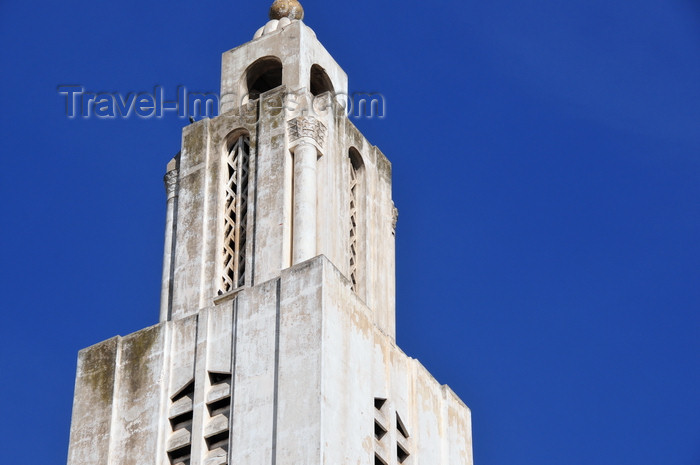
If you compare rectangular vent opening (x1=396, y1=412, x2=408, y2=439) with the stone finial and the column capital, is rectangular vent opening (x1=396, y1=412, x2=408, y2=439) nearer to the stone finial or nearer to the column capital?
the column capital

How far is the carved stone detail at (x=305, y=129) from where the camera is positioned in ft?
143

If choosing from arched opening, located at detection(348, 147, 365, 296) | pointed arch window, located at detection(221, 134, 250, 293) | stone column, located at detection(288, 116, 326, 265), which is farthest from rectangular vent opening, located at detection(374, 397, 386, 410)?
pointed arch window, located at detection(221, 134, 250, 293)

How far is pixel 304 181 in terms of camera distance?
1674 inches

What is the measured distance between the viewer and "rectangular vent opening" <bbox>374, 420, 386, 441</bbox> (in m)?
39.8

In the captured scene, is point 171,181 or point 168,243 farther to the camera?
point 171,181

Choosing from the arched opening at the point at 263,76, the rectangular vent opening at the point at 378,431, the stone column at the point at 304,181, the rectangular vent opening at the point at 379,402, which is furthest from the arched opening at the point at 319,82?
the rectangular vent opening at the point at 378,431

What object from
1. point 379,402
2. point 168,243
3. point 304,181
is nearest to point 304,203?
point 304,181

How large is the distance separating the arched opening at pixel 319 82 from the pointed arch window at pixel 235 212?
11.1ft

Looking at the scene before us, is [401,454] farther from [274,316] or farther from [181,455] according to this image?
[181,455]

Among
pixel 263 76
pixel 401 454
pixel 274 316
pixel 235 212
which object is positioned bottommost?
pixel 401 454

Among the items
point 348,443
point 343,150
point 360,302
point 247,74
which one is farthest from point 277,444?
point 247,74

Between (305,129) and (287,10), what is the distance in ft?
19.0

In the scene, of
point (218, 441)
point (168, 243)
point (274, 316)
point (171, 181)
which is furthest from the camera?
point (171, 181)

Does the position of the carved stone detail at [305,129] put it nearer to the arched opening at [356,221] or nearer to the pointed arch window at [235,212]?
the pointed arch window at [235,212]
